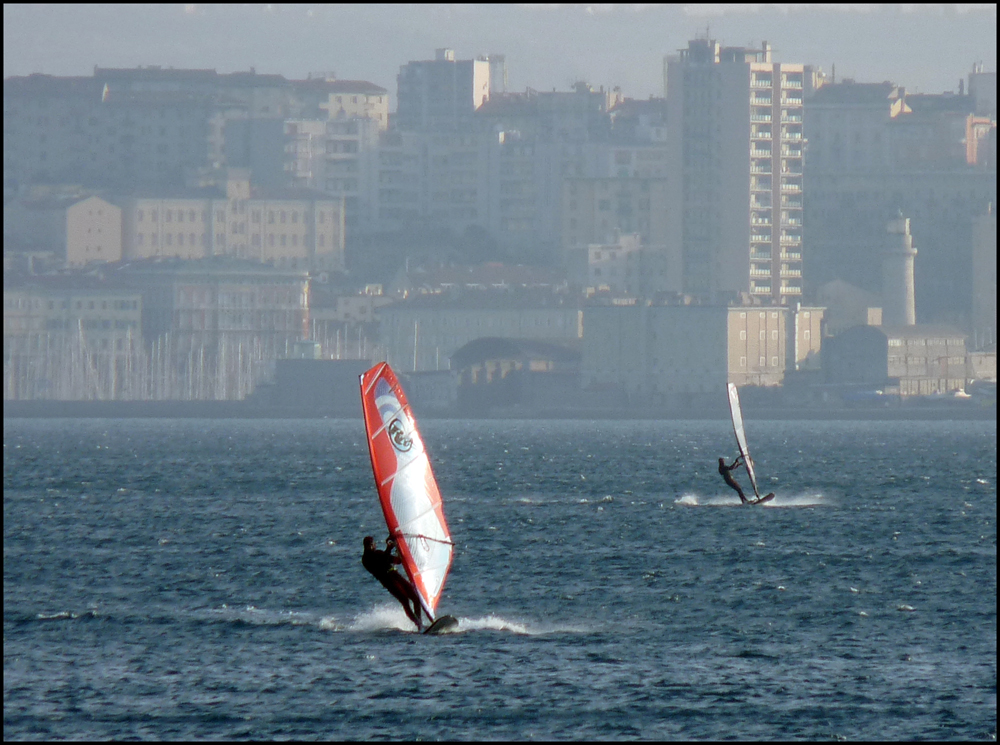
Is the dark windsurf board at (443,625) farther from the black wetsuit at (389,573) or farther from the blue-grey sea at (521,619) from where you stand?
the black wetsuit at (389,573)

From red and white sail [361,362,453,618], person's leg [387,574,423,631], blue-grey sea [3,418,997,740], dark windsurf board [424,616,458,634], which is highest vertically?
red and white sail [361,362,453,618]

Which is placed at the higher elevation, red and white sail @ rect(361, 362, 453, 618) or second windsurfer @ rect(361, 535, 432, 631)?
red and white sail @ rect(361, 362, 453, 618)

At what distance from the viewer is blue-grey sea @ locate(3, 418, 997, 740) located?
Result: 104ft

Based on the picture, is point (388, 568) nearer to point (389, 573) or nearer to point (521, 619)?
point (389, 573)

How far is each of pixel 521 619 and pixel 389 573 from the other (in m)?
7.28

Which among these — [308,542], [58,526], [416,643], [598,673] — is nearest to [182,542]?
[308,542]

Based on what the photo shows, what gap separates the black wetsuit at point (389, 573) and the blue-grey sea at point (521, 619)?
3.85 ft

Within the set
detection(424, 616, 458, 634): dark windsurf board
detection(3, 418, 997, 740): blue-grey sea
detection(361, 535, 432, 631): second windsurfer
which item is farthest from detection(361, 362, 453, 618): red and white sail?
detection(424, 616, 458, 634): dark windsurf board

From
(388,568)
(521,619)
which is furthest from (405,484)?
(521,619)

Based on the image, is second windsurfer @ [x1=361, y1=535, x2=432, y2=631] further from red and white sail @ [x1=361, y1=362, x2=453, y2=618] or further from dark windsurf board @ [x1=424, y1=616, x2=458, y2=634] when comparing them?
dark windsurf board @ [x1=424, y1=616, x2=458, y2=634]

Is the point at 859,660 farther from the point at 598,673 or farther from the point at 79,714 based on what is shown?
the point at 79,714

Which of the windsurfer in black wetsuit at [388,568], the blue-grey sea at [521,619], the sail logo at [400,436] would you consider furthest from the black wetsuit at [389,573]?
the sail logo at [400,436]

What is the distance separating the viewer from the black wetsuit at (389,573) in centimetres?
3522

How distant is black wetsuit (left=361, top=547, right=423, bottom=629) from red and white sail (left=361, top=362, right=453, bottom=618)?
0.23 metres
